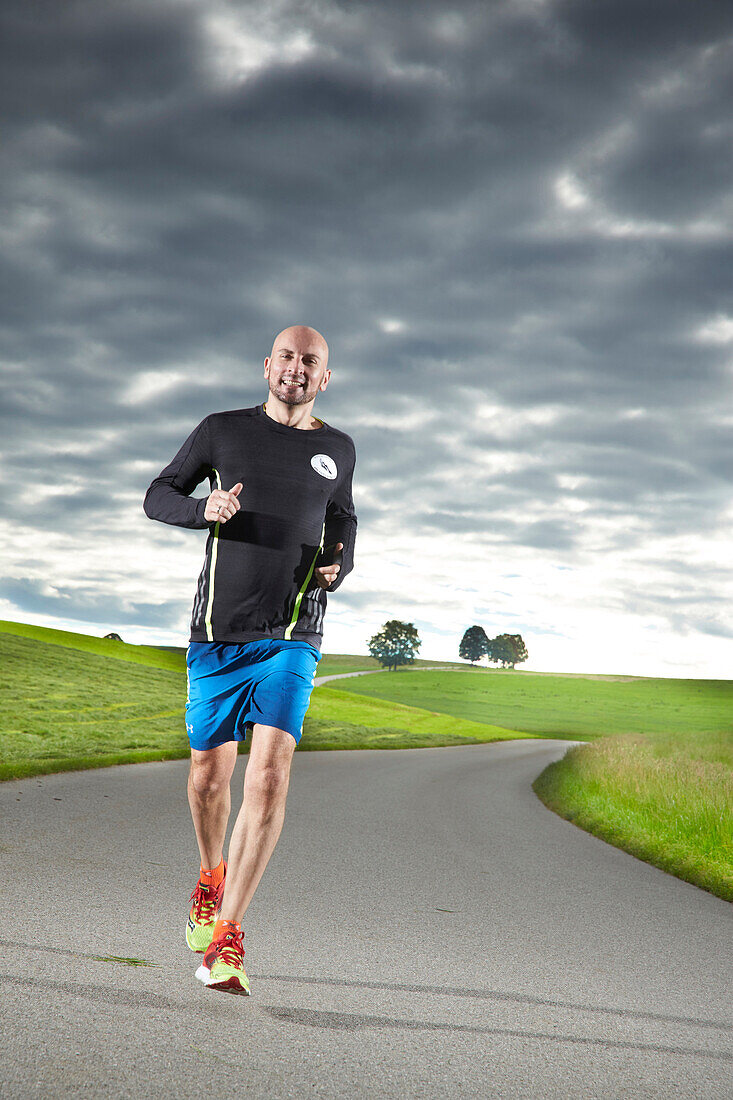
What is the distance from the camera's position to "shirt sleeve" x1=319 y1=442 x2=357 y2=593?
4266 millimetres

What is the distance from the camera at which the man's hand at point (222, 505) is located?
3.76 metres

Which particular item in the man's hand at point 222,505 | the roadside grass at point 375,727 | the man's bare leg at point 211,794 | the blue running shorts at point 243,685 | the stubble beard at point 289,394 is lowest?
the roadside grass at point 375,727

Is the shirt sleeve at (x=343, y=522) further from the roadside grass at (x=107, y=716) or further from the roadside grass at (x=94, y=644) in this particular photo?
the roadside grass at (x=94, y=644)

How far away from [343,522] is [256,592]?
69 cm

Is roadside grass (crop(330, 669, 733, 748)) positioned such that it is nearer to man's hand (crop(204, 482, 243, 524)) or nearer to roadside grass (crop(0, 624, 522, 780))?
roadside grass (crop(0, 624, 522, 780))

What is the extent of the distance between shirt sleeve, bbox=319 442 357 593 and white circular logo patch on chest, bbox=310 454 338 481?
0.10m

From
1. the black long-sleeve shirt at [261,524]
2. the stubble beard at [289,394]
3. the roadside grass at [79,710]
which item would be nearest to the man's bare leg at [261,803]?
the black long-sleeve shirt at [261,524]

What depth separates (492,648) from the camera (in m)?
146

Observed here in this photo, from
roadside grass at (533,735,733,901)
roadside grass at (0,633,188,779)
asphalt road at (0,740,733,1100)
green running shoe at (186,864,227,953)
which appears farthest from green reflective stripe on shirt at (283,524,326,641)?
roadside grass at (0,633,188,779)

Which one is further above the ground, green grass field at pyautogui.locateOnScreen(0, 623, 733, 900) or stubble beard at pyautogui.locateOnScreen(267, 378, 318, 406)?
stubble beard at pyautogui.locateOnScreen(267, 378, 318, 406)

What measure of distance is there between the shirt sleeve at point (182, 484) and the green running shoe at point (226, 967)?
5.93 feet

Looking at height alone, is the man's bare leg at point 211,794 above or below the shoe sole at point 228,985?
above

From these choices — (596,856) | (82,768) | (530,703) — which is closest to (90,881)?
(596,856)

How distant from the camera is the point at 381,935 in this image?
4.95 metres
